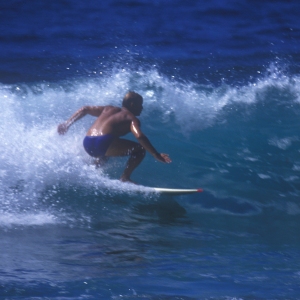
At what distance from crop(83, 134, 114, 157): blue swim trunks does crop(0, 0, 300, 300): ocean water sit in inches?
10.5

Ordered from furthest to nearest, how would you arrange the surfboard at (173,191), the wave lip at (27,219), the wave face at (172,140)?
the wave face at (172,140) → the surfboard at (173,191) → the wave lip at (27,219)

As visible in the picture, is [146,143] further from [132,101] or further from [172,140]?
Answer: [172,140]

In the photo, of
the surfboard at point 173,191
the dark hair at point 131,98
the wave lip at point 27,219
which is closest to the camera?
the wave lip at point 27,219

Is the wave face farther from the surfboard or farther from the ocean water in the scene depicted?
the surfboard

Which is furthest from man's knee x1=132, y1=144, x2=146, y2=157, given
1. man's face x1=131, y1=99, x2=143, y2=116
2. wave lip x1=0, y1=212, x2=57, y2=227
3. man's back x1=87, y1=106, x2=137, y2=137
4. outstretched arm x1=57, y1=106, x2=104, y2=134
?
wave lip x1=0, y1=212, x2=57, y2=227

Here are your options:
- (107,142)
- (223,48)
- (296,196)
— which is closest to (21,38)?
(223,48)

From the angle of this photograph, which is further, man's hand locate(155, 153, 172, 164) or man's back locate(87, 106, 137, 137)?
man's back locate(87, 106, 137, 137)

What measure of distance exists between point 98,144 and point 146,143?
505 millimetres

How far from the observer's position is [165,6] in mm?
12938

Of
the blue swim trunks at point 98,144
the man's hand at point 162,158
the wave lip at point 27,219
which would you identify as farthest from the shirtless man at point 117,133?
the wave lip at point 27,219

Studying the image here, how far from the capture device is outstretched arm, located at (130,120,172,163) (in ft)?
16.1

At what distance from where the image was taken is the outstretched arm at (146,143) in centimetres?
490

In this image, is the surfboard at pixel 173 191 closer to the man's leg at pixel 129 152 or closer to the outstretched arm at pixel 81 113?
the man's leg at pixel 129 152

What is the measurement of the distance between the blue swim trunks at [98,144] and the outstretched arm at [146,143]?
272 millimetres
